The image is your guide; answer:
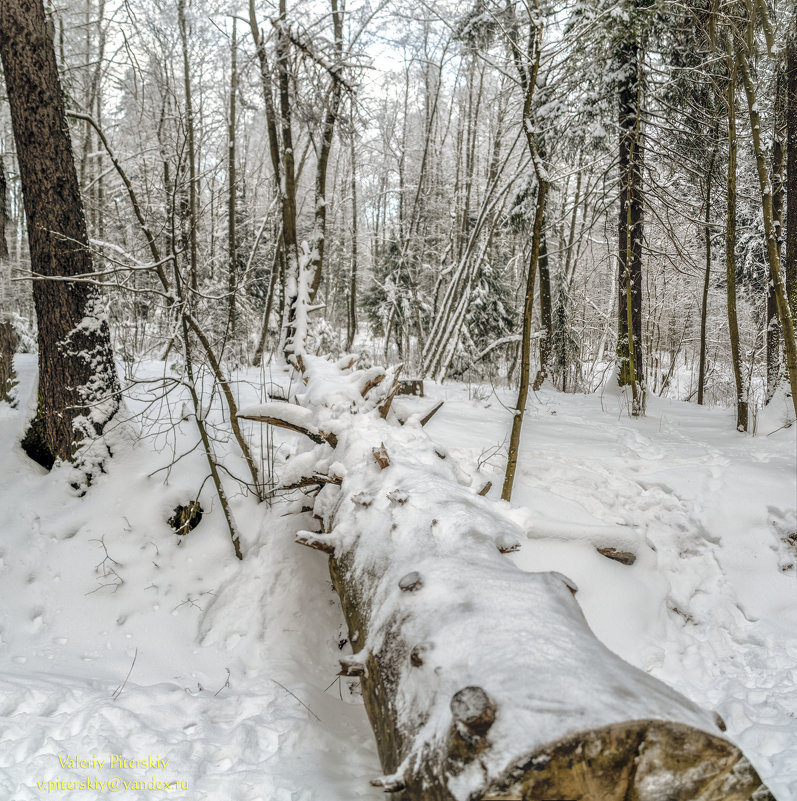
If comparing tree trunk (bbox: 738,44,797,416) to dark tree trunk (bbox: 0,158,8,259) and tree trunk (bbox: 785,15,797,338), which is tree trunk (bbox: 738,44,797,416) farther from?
dark tree trunk (bbox: 0,158,8,259)

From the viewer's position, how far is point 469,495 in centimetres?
258

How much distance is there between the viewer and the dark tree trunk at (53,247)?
11.4 feet

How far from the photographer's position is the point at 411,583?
1.74 meters

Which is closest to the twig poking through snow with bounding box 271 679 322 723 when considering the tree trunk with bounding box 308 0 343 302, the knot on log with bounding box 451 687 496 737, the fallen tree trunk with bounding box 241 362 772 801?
the fallen tree trunk with bounding box 241 362 772 801

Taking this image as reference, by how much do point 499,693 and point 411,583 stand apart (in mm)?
576

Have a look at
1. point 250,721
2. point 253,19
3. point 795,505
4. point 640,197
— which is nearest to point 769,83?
point 640,197

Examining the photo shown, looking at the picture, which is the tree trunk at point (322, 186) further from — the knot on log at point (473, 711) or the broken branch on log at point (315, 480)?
the knot on log at point (473, 711)

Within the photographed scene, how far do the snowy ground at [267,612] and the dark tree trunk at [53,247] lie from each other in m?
0.43

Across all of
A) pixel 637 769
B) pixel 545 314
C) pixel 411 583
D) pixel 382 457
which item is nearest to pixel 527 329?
pixel 382 457

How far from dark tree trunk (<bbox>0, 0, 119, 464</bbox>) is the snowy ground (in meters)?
0.43

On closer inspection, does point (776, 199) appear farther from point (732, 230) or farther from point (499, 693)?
point (499, 693)

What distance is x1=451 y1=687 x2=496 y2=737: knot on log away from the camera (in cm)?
114

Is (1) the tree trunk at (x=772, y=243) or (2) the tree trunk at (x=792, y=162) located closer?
(1) the tree trunk at (x=772, y=243)

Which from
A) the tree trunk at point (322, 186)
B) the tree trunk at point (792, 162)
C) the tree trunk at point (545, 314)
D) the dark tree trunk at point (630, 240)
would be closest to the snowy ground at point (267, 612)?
the tree trunk at point (792, 162)
